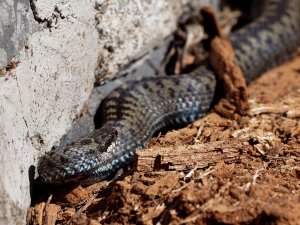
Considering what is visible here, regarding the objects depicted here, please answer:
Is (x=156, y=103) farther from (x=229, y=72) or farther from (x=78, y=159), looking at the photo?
(x=78, y=159)

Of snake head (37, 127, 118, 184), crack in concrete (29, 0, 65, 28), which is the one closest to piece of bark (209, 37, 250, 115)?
snake head (37, 127, 118, 184)

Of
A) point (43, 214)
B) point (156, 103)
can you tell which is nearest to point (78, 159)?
point (43, 214)

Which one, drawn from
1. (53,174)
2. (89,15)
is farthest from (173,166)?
(89,15)

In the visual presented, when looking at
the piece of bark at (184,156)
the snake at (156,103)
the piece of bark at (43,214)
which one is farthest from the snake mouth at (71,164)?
the piece of bark at (184,156)

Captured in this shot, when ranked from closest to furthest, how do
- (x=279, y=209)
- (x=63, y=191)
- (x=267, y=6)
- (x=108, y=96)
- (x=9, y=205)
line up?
1. (x=279, y=209)
2. (x=9, y=205)
3. (x=63, y=191)
4. (x=108, y=96)
5. (x=267, y=6)

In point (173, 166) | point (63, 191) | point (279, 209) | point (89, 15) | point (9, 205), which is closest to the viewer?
point (279, 209)

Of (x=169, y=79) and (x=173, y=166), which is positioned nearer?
(x=173, y=166)

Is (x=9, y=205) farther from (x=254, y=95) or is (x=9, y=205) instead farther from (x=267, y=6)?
(x=267, y=6)
